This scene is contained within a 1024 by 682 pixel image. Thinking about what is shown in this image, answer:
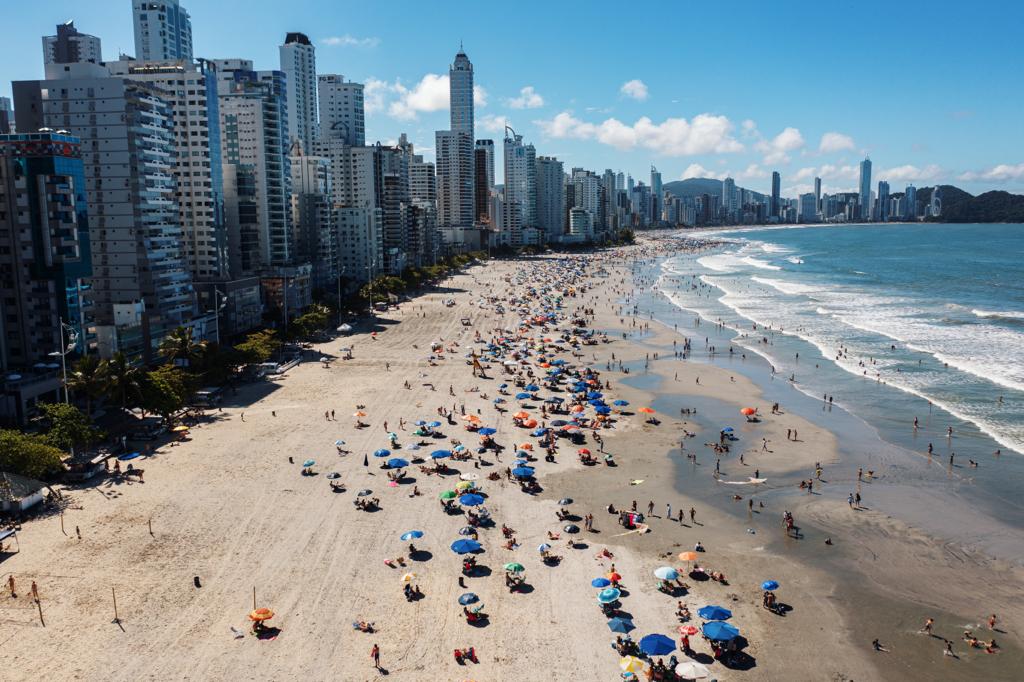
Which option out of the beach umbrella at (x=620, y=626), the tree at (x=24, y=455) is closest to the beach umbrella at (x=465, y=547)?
the beach umbrella at (x=620, y=626)

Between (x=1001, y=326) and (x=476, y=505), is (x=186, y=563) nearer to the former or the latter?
(x=476, y=505)

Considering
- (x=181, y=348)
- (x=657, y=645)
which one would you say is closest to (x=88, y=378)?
(x=181, y=348)

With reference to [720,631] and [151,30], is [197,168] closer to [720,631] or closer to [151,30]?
[720,631]

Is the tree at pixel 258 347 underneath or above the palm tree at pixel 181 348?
underneath

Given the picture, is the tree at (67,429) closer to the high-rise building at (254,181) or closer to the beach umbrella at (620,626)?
the beach umbrella at (620,626)

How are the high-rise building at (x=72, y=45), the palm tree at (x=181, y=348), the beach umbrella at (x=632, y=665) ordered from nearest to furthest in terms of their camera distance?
the beach umbrella at (x=632, y=665)
the palm tree at (x=181, y=348)
the high-rise building at (x=72, y=45)

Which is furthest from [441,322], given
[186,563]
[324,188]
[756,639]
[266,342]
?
[756,639]

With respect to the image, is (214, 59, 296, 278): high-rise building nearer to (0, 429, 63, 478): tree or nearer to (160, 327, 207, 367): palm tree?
(160, 327, 207, 367): palm tree
